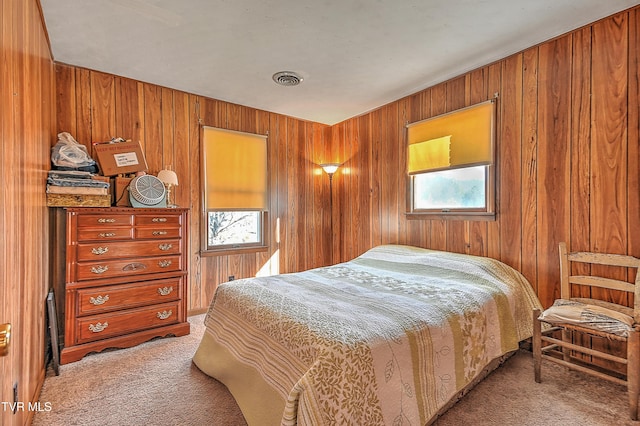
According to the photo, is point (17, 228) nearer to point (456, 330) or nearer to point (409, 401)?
point (409, 401)

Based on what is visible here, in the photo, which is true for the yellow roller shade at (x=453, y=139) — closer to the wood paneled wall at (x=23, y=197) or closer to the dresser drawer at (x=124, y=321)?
the dresser drawer at (x=124, y=321)

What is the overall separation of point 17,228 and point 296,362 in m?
1.44

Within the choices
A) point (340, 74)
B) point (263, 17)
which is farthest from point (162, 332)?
point (340, 74)

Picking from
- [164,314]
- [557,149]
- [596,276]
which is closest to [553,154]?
[557,149]

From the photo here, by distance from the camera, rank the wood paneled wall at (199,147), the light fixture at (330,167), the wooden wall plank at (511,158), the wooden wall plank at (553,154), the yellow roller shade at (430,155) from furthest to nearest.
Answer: the light fixture at (330,167) → the yellow roller shade at (430,155) → the wood paneled wall at (199,147) → the wooden wall plank at (511,158) → the wooden wall plank at (553,154)

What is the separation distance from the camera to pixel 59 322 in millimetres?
2648

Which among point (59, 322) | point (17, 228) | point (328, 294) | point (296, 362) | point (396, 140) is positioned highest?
point (396, 140)

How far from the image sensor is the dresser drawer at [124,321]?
96.0 inches

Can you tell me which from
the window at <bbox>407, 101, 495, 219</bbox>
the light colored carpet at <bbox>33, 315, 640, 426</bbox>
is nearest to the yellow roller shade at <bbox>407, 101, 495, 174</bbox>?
the window at <bbox>407, 101, 495, 219</bbox>

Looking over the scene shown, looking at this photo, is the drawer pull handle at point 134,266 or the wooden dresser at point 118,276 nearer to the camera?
the wooden dresser at point 118,276

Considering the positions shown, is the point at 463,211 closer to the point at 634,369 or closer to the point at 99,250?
the point at 634,369

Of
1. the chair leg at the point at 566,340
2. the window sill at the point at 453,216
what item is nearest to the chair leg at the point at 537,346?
the chair leg at the point at 566,340

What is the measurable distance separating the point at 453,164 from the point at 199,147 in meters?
2.72

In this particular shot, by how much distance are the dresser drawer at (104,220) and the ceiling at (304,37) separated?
1343mm
